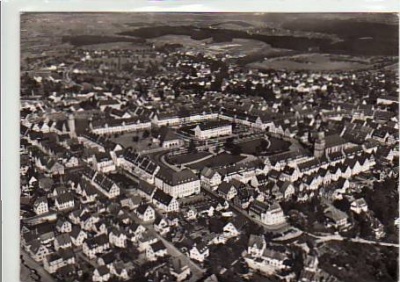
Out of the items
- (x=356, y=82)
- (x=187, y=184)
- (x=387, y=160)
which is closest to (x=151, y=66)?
(x=187, y=184)

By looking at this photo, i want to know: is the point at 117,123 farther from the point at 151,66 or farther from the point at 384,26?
the point at 384,26

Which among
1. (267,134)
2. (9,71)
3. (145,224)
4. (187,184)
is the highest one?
(9,71)

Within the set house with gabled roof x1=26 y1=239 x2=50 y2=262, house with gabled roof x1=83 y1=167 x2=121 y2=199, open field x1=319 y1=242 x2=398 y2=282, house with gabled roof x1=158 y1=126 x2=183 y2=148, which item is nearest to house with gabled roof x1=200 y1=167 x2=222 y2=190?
house with gabled roof x1=158 y1=126 x2=183 y2=148

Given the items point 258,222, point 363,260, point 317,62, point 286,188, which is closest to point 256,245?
point 258,222

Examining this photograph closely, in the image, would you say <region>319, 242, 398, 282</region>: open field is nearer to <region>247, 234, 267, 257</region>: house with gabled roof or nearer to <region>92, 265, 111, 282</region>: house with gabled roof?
<region>247, 234, 267, 257</region>: house with gabled roof

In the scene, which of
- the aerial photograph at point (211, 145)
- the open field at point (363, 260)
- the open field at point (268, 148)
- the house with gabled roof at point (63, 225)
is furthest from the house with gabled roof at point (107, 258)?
the open field at point (363, 260)

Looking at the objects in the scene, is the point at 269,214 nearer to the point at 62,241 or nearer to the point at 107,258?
the point at 107,258
